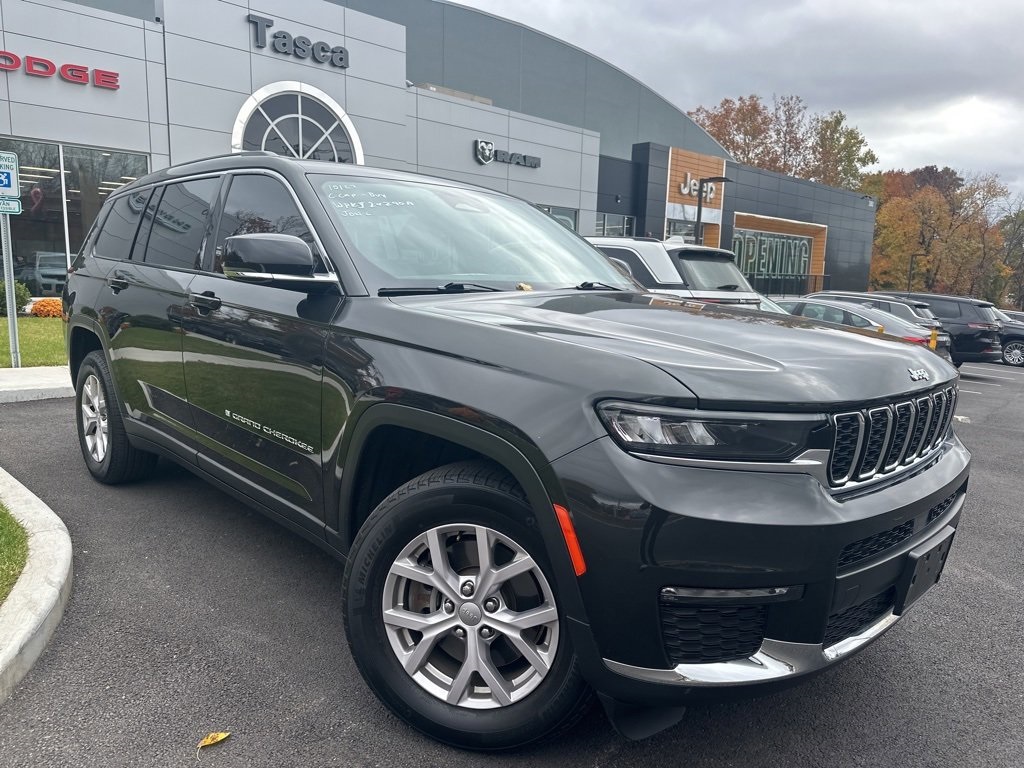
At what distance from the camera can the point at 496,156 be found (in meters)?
24.4

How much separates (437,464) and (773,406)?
1.19m

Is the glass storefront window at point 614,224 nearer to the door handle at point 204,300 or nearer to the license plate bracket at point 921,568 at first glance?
the door handle at point 204,300

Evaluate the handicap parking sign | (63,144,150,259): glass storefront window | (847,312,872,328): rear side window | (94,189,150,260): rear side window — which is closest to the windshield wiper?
(94,189,150,260): rear side window

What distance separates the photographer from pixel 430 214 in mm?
3262

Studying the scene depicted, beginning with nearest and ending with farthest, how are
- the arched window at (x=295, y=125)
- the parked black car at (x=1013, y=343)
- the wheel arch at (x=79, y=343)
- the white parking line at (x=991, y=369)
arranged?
the wheel arch at (x=79, y=343)
the arched window at (x=295, y=125)
the white parking line at (x=991, y=369)
the parked black car at (x=1013, y=343)

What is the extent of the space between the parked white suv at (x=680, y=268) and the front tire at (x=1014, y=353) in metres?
15.9

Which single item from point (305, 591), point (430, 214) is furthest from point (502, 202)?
point (305, 591)

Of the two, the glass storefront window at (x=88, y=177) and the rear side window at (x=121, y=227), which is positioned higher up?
the glass storefront window at (x=88, y=177)

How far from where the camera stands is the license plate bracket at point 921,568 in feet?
7.19

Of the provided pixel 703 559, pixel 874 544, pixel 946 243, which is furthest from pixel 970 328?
pixel 946 243

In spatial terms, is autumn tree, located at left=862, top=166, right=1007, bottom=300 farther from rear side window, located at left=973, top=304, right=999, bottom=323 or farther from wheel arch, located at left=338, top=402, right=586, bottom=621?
wheel arch, located at left=338, top=402, right=586, bottom=621

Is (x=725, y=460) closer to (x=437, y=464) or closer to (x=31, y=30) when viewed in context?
(x=437, y=464)

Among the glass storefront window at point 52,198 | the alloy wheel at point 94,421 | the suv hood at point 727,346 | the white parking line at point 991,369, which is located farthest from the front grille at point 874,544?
the white parking line at point 991,369

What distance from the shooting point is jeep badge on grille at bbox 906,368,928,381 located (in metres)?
2.31
